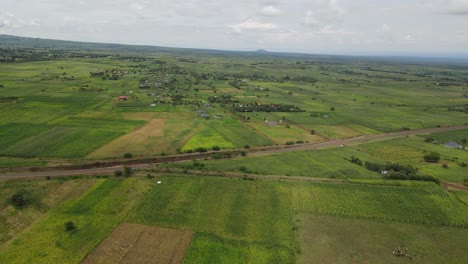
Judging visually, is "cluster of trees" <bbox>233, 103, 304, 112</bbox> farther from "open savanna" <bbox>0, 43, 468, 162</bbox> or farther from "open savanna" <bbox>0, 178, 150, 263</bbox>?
"open savanna" <bbox>0, 178, 150, 263</bbox>

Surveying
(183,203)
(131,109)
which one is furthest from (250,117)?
(183,203)

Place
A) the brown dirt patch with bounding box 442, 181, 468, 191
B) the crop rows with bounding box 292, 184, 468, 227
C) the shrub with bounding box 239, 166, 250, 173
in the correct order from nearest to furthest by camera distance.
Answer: the crop rows with bounding box 292, 184, 468, 227
the brown dirt patch with bounding box 442, 181, 468, 191
the shrub with bounding box 239, 166, 250, 173

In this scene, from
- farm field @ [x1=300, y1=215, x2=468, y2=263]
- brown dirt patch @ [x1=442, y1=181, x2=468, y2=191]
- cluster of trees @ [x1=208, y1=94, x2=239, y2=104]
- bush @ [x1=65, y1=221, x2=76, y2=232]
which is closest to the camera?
farm field @ [x1=300, y1=215, x2=468, y2=263]

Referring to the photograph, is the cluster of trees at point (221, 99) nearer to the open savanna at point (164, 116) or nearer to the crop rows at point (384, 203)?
the open savanna at point (164, 116)

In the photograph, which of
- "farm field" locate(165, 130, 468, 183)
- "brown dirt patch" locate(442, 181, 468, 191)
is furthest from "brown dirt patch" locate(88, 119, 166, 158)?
"brown dirt patch" locate(442, 181, 468, 191)

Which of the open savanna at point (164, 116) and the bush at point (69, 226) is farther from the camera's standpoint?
the open savanna at point (164, 116)

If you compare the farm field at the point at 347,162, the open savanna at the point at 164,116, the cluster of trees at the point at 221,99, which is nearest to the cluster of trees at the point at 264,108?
the open savanna at the point at 164,116
